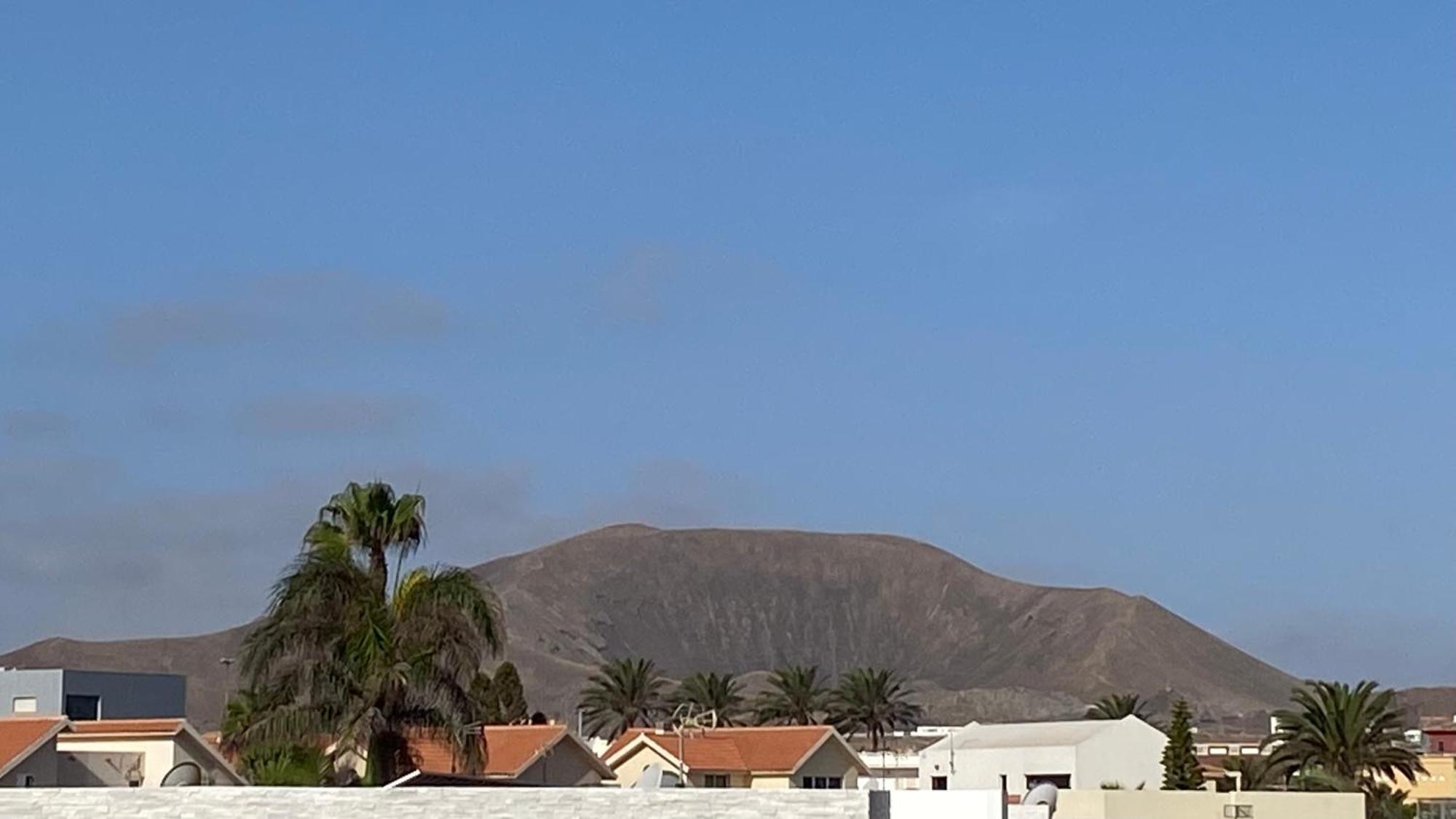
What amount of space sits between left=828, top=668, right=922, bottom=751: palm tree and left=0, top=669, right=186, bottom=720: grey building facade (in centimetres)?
4989

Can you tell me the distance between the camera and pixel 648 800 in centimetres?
2681

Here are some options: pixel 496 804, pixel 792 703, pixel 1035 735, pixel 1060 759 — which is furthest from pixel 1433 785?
pixel 496 804

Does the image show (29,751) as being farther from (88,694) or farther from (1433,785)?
(1433,785)

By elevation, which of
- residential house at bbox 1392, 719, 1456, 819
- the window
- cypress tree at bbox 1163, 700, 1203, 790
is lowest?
residential house at bbox 1392, 719, 1456, 819

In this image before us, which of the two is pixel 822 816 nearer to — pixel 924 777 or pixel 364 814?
pixel 364 814

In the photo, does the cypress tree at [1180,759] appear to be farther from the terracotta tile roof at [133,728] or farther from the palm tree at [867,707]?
the palm tree at [867,707]

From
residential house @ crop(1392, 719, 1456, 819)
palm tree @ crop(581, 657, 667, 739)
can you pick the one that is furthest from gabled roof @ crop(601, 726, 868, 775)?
palm tree @ crop(581, 657, 667, 739)

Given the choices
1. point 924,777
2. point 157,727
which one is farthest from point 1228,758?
point 157,727

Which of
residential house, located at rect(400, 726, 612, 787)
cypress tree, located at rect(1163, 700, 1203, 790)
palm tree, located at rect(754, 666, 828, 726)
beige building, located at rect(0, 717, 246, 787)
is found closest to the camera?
beige building, located at rect(0, 717, 246, 787)

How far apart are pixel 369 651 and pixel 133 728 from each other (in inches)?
848

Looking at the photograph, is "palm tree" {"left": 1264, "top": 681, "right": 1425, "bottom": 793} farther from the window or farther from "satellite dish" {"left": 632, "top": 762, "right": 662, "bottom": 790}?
"satellite dish" {"left": 632, "top": 762, "right": 662, "bottom": 790}

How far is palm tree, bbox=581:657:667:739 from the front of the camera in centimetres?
13112

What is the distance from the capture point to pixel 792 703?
127 meters

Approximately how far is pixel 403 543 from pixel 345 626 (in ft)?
7.92
